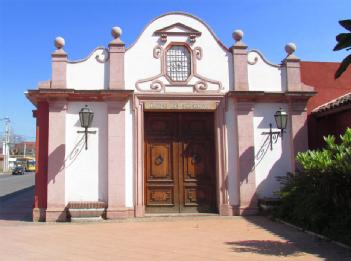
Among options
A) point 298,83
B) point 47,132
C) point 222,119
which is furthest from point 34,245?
point 298,83

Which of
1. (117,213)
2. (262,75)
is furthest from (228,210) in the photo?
(262,75)

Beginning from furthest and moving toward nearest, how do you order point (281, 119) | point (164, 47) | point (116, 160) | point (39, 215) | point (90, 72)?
point (164, 47)
point (90, 72)
point (281, 119)
point (116, 160)
point (39, 215)

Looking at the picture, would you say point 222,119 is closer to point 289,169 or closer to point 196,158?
point 196,158

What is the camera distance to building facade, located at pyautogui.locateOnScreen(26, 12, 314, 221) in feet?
37.3

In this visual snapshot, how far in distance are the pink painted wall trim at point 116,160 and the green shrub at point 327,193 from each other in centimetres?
433

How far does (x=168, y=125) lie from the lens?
12.1 meters

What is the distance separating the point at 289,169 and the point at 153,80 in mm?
4460

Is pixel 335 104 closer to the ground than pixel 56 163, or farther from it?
farther from it

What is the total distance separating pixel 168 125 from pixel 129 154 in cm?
138

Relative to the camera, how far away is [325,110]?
39.9 ft

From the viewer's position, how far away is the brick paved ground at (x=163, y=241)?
6.97m

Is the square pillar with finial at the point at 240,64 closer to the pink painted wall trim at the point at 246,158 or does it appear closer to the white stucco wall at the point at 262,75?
the white stucco wall at the point at 262,75

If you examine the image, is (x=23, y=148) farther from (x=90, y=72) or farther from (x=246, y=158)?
(x=246, y=158)

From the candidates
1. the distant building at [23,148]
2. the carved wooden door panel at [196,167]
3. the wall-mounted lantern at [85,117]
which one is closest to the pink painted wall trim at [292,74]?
the carved wooden door panel at [196,167]
